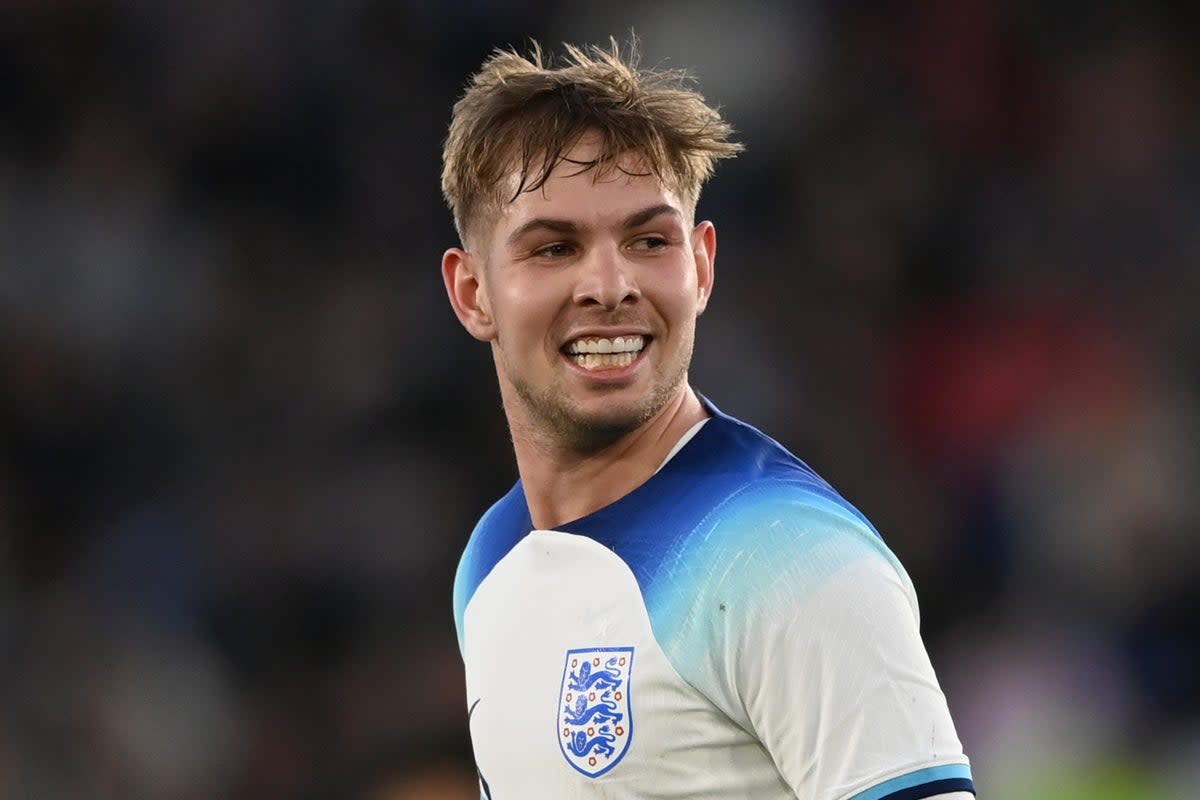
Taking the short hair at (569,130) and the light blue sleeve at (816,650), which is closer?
the light blue sleeve at (816,650)

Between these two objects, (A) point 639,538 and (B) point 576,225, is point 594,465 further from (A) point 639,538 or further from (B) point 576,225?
(B) point 576,225

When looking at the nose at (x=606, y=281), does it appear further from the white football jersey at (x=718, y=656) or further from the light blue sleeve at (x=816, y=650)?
the light blue sleeve at (x=816, y=650)

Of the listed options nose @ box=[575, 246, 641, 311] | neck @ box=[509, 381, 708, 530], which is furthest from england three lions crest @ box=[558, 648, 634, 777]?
nose @ box=[575, 246, 641, 311]

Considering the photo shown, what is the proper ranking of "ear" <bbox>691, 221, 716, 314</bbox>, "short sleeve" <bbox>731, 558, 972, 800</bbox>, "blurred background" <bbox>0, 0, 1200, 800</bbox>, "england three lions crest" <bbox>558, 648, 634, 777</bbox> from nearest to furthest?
1. "short sleeve" <bbox>731, 558, 972, 800</bbox>
2. "england three lions crest" <bbox>558, 648, 634, 777</bbox>
3. "ear" <bbox>691, 221, 716, 314</bbox>
4. "blurred background" <bbox>0, 0, 1200, 800</bbox>

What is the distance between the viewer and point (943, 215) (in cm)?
817

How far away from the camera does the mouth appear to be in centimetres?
308

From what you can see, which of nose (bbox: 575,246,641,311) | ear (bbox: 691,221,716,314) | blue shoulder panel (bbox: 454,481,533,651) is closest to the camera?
nose (bbox: 575,246,641,311)

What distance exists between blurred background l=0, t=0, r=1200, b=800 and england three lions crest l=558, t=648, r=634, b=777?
13.6 feet

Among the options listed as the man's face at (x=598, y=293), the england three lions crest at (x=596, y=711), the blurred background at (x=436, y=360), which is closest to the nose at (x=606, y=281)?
the man's face at (x=598, y=293)

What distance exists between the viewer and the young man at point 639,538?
8.54 ft

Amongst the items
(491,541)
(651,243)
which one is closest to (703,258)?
(651,243)

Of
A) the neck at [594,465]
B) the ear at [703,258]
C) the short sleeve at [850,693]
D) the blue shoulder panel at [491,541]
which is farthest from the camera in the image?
the blue shoulder panel at [491,541]

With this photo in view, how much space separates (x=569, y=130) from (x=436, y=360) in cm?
467

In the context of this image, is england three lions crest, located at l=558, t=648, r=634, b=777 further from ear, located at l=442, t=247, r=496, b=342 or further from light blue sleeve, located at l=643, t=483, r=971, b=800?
ear, located at l=442, t=247, r=496, b=342
